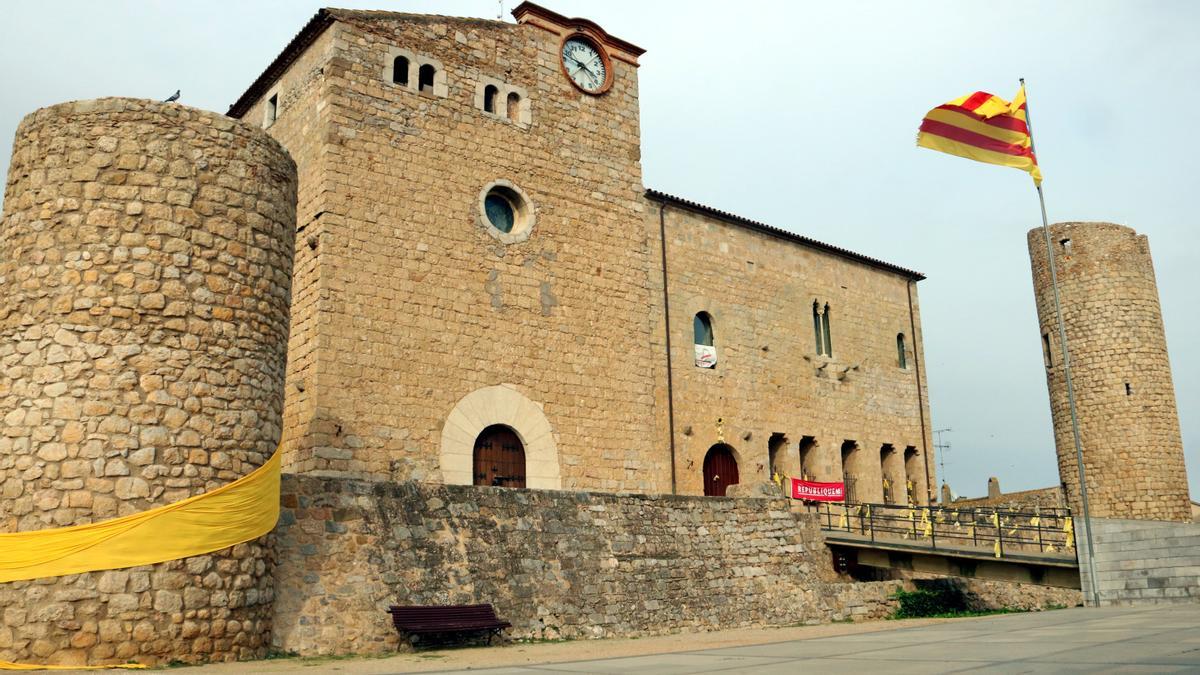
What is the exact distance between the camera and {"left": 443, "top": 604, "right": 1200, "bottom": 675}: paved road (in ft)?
21.0

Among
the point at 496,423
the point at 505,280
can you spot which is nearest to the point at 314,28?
the point at 505,280

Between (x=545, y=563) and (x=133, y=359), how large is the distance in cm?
581

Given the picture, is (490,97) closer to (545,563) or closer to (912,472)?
(545,563)

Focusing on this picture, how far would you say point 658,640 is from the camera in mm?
11914

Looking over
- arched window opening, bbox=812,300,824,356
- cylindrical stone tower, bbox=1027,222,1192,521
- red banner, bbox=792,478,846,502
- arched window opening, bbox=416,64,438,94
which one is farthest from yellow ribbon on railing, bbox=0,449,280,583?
cylindrical stone tower, bbox=1027,222,1192,521

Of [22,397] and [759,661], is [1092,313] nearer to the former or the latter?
[759,661]

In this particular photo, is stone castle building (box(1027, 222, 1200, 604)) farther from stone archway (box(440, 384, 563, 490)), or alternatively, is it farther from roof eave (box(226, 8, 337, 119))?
roof eave (box(226, 8, 337, 119))

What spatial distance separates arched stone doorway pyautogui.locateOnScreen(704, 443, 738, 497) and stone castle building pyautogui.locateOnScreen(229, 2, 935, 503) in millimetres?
55

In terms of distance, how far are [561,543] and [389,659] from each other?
3.67 meters

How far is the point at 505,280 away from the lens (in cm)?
1791

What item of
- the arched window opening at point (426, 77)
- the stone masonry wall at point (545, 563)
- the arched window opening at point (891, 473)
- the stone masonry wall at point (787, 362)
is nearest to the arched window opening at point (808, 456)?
the stone masonry wall at point (787, 362)

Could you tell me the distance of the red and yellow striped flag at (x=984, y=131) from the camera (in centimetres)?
1822

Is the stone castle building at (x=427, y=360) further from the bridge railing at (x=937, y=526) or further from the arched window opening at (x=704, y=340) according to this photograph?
the bridge railing at (x=937, y=526)

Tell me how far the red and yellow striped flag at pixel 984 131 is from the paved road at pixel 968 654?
10.1 metres
